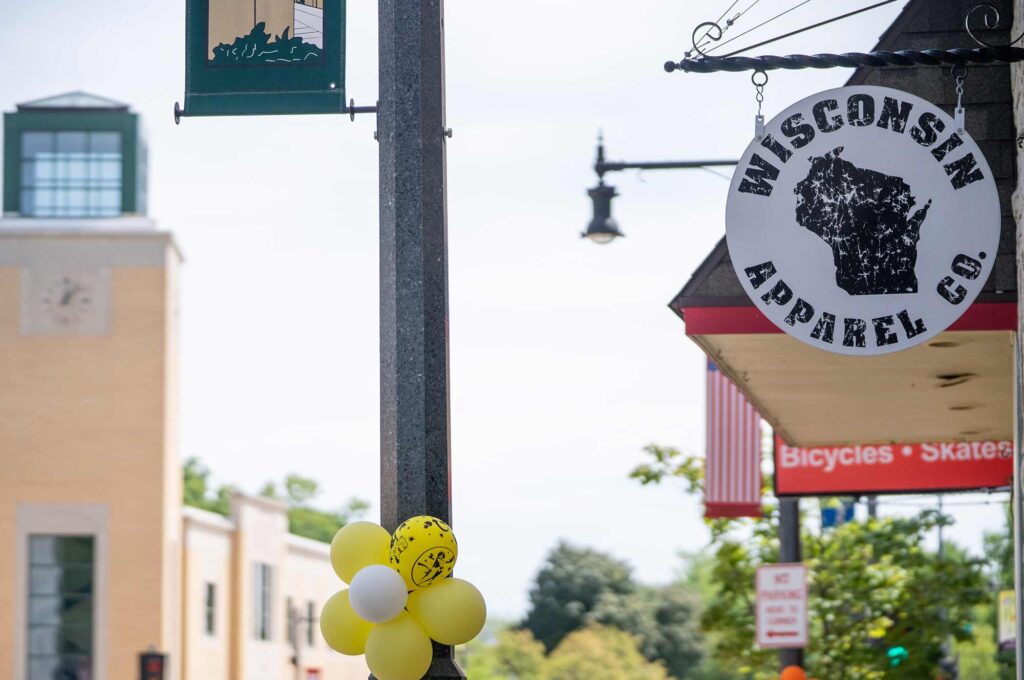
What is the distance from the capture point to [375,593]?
22.0 ft

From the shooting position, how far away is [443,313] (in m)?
7.34

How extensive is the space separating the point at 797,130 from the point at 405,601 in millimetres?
2855

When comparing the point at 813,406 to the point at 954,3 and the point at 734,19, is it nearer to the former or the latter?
the point at 954,3

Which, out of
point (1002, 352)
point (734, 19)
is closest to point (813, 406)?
point (1002, 352)

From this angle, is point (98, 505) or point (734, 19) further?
point (98, 505)

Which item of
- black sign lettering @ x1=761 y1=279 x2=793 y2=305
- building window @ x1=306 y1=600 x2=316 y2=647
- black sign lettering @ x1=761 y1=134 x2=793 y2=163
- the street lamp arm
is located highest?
the street lamp arm

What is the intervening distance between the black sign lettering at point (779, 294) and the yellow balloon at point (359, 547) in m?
2.08

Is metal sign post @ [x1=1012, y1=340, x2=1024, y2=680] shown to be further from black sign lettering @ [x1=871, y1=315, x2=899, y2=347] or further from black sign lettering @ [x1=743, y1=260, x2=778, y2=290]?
black sign lettering @ [x1=743, y1=260, x2=778, y2=290]

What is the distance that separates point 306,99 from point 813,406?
5142mm

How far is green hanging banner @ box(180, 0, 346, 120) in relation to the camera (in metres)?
8.02

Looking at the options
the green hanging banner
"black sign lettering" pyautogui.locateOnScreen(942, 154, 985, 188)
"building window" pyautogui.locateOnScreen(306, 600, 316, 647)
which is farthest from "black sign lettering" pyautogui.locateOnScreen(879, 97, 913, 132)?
"building window" pyautogui.locateOnScreen(306, 600, 316, 647)

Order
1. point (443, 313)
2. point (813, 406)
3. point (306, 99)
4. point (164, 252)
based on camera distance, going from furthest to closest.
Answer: point (164, 252) → point (813, 406) → point (306, 99) → point (443, 313)

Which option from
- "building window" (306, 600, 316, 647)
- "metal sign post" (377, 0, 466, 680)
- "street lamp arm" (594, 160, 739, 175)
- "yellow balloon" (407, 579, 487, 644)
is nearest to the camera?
"yellow balloon" (407, 579, 487, 644)

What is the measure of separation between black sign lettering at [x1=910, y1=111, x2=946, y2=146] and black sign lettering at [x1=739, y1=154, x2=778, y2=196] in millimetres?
687
